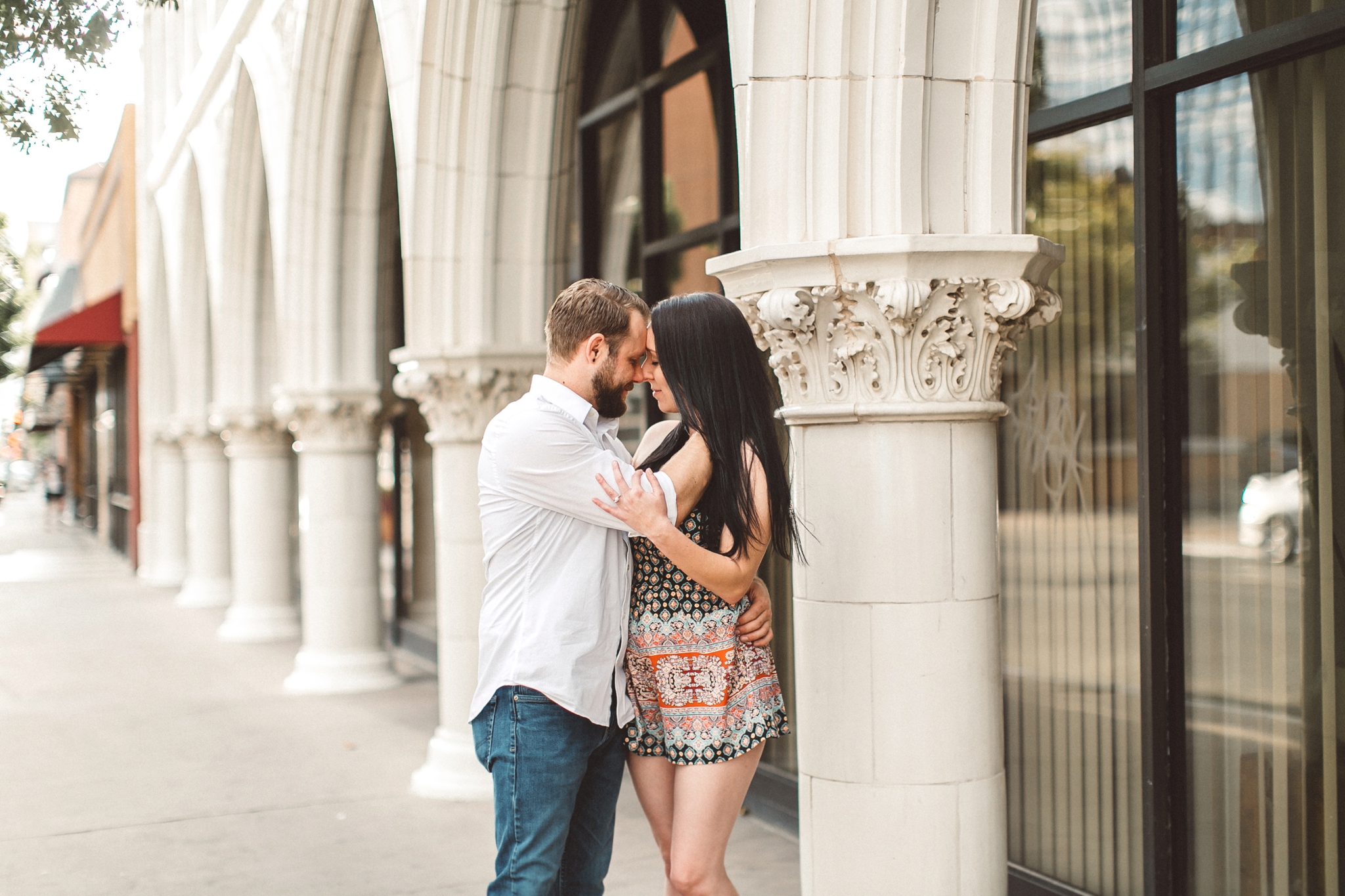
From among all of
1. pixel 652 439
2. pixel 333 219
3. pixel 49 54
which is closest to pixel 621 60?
pixel 333 219

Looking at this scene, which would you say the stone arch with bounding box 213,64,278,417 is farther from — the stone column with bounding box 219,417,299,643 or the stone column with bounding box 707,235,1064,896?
the stone column with bounding box 707,235,1064,896

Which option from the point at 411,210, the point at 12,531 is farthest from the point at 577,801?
the point at 12,531

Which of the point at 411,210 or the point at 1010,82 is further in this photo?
the point at 411,210

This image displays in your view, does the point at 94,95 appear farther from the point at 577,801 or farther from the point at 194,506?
the point at 194,506

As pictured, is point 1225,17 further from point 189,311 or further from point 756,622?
point 189,311

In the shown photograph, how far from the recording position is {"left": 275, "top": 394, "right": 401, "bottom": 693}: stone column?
31.0 feet

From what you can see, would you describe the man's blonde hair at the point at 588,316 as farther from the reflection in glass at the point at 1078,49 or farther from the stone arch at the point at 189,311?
the stone arch at the point at 189,311

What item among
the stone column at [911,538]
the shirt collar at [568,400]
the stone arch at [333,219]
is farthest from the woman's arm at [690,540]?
the stone arch at [333,219]

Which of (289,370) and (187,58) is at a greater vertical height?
(187,58)

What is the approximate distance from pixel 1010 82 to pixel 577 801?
7.57 feet

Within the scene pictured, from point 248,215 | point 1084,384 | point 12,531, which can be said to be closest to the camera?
point 1084,384

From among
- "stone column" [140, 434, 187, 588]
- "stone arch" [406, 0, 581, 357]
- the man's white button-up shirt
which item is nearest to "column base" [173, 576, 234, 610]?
"stone column" [140, 434, 187, 588]

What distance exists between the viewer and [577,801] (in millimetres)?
2877

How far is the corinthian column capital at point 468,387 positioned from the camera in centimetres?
650
